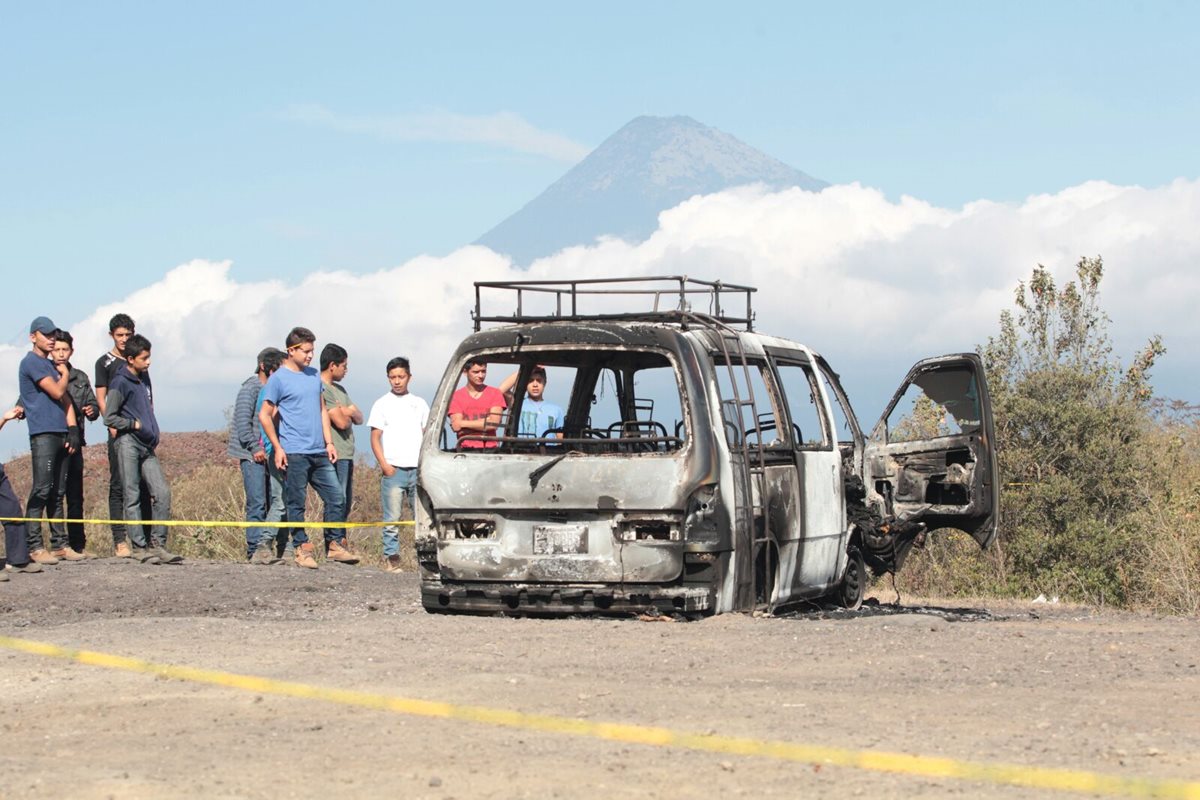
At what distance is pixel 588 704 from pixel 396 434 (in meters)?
9.58

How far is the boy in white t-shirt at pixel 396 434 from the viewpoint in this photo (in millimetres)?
16719

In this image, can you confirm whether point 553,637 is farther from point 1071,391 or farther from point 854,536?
point 1071,391

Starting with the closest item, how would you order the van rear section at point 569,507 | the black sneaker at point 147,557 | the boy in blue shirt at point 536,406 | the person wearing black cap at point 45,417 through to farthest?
1. the van rear section at point 569,507
2. the boy in blue shirt at point 536,406
3. the person wearing black cap at point 45,417
4. the black sneaker at point 147,557

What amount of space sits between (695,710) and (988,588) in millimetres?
14242

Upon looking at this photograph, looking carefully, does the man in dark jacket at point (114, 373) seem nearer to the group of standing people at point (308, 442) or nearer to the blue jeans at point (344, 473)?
the group of standing people at point (308, 442)

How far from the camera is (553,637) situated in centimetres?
974

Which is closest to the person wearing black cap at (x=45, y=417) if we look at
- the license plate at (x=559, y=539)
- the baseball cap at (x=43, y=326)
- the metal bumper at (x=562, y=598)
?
the baseball cap at (x=43, y=326)

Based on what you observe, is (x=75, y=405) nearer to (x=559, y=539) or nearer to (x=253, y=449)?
(x=253, y=449)

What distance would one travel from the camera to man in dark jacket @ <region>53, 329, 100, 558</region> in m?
16.1

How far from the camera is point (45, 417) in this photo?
51.6 ft

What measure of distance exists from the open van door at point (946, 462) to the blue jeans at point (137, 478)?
658 cm

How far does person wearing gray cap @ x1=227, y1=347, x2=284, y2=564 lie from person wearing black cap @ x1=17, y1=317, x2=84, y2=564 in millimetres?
1592

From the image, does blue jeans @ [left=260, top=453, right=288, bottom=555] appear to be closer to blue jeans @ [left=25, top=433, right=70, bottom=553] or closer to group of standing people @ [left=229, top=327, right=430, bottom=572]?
group of standing people @ [left=229, top=327, right=430, bottom=572]

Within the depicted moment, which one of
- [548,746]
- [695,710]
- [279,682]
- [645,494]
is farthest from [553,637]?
[548,746]
